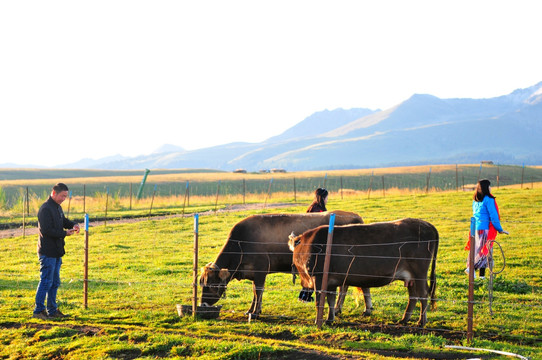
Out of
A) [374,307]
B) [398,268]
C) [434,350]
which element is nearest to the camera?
[434,350]

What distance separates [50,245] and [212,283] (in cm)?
316

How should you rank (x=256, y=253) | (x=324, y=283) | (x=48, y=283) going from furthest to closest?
1. (x=256, y=253)
2. (x=48, y=283)
3. (x=324, y=283)

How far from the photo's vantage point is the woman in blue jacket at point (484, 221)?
457 inches

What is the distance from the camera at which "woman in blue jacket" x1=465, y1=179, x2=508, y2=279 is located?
11602 mm

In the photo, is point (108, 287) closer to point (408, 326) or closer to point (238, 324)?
point (238, 324)

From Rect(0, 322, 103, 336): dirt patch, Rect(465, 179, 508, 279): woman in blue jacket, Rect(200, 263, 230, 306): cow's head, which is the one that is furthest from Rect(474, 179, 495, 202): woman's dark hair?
Rect(0, 322, 103, 336): dirt patch

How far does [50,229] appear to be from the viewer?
10.6 m

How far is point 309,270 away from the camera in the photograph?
10.7m

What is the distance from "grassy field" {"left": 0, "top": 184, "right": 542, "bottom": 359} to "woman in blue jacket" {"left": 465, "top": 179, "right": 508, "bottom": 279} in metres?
1.05

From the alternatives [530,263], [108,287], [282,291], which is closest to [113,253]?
[108,287]

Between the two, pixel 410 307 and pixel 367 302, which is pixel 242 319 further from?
pixel 410 307

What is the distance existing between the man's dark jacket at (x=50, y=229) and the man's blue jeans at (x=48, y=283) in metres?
0.16

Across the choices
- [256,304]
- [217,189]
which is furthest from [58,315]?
[217,189]

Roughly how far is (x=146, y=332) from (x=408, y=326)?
14.9ft
